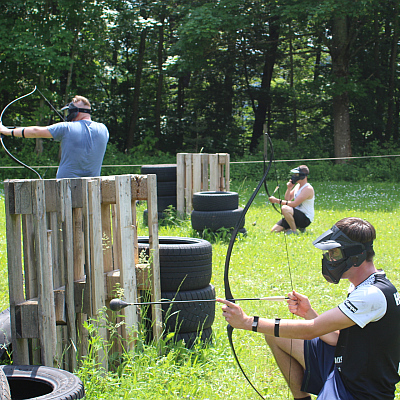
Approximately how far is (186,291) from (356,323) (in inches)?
68.4

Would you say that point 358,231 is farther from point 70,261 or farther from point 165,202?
point 165,202

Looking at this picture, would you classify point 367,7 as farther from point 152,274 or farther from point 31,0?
point 152,274

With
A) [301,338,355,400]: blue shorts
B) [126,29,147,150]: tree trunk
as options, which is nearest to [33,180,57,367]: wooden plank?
[301,338,355,400]: blue shorts

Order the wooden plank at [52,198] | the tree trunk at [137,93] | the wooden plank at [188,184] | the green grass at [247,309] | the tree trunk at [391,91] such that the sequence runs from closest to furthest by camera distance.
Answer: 1. the wooden plank at [52,198]
2. the green grass at [247,309]
3. the wooden plank at [188,184]
4. the tree trunk at [391,91]
5. the tree trunk at [137,93]

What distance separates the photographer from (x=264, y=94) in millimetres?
24938

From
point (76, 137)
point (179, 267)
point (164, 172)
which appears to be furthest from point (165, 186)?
point (179, 267)

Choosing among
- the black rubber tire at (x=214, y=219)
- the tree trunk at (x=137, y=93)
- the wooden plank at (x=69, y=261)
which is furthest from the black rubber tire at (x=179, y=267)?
the tree trunk at (x=137, y=93)

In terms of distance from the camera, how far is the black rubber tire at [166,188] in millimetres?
10125

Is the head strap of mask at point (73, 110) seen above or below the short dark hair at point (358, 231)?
above

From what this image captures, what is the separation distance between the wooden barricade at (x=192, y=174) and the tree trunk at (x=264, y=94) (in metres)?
14.1

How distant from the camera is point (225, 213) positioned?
26.4ft

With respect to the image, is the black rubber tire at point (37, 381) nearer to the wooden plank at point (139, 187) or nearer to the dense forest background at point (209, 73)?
the wooden plank at point (139, 187)

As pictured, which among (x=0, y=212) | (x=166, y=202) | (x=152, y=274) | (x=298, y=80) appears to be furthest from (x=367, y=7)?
(x=152, y=274)

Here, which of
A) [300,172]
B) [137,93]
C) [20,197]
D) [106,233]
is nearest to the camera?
[20,197]
